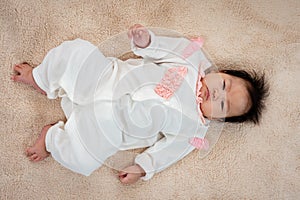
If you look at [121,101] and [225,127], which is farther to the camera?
[225,127]

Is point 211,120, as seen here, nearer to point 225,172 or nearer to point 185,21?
point 225,172

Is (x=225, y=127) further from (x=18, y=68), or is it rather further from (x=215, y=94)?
(x=18, y=68)

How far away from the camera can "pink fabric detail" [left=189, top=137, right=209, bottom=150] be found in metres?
1.19

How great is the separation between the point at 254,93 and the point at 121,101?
13.1 inches

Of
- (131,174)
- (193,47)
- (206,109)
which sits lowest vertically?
(131,174)

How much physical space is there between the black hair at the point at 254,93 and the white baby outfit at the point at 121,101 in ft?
0.29

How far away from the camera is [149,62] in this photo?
45.6 inches

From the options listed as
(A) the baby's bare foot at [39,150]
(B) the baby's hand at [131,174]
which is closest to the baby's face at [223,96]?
(B) the baby's hand at [131,174]

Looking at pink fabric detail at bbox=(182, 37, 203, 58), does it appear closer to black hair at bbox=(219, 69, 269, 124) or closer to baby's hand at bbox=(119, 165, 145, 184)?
black hair at bbox=(219, 69, 269, 124)

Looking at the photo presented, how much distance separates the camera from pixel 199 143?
121cm

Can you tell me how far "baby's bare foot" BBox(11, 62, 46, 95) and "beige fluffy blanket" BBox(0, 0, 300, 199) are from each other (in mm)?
21

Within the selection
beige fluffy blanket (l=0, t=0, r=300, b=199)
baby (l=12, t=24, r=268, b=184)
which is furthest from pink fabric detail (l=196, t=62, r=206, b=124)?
beige fluffy blanket (l=0, t=0, r=300, b=199)

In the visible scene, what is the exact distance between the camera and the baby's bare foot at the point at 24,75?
1.13 meters

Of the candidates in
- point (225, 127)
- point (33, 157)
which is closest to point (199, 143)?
point (225, 127)
